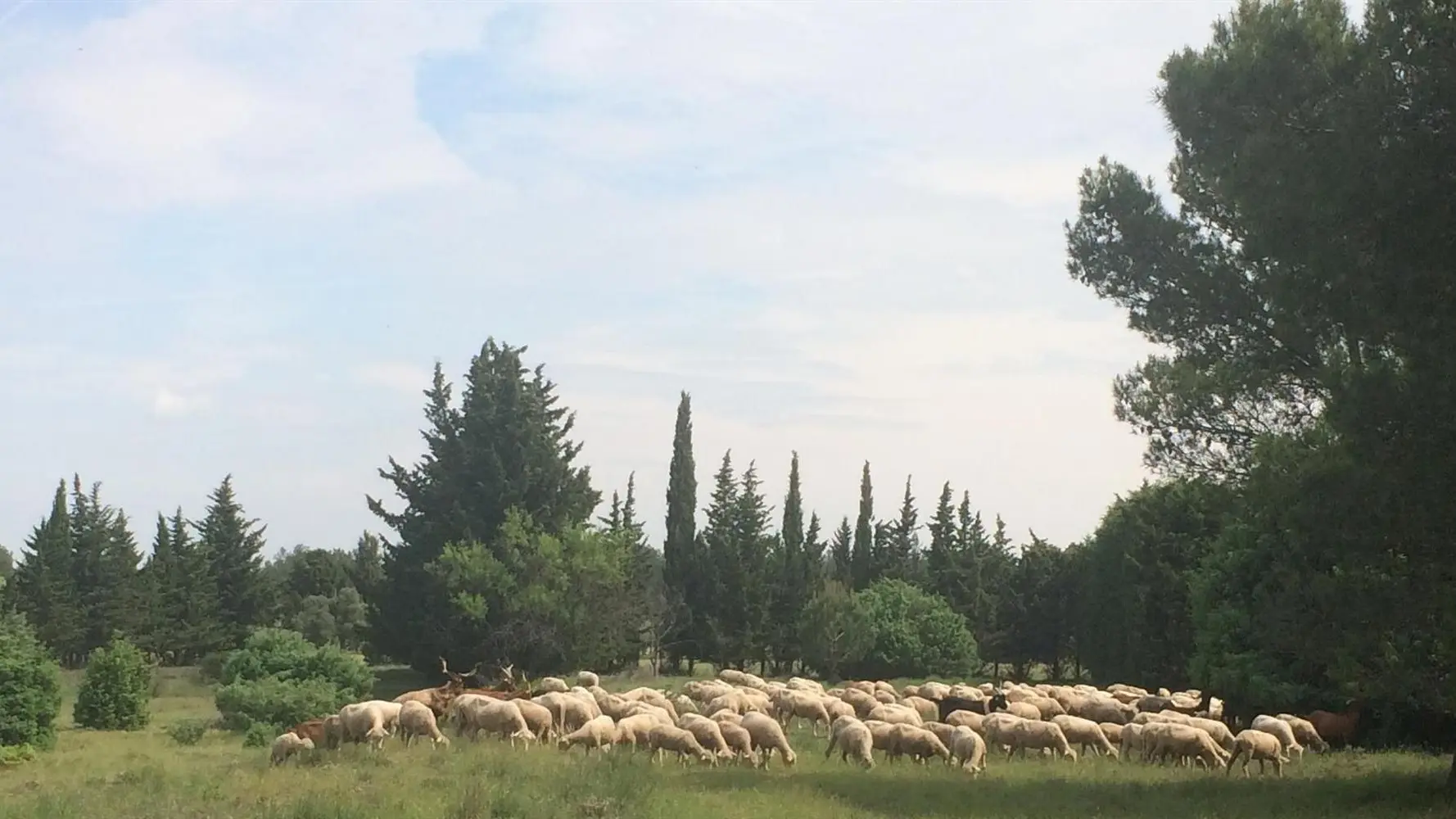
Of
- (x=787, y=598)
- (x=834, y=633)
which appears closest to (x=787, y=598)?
(x=787, y=598)

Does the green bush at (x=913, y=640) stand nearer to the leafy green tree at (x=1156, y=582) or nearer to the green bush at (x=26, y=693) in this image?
the leafy green tree at (x=1156, y=582)

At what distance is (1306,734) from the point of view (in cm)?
2709

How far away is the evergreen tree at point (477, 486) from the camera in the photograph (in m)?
52.3

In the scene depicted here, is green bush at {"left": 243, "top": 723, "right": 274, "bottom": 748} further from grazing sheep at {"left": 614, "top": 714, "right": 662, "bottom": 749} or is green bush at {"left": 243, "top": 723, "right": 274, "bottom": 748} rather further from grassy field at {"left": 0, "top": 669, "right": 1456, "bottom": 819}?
grazing sheep at {"left": 614, "top": 714, "right": 662, "bottom": 749}

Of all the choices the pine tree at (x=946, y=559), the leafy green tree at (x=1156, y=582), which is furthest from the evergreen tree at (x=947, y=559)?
the leafy green tree at (x=1156, y=582)

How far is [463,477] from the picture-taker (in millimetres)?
53719

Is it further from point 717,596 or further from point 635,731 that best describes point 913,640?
point 635,731

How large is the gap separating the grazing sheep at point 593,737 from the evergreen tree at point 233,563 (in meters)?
53.3

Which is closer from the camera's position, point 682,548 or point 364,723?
point 364,723

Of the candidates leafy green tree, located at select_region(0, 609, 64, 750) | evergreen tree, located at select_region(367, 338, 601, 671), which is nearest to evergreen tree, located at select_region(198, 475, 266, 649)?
evergreen tree, located at select_region(367, 338, 601, 671)

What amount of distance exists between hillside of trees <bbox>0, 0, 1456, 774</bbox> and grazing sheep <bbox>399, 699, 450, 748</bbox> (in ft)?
46.6

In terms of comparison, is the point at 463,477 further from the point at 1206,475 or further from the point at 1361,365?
the point at 1361,365

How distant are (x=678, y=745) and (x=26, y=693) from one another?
63.3 ft

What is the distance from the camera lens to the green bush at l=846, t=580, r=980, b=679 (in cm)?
6078
